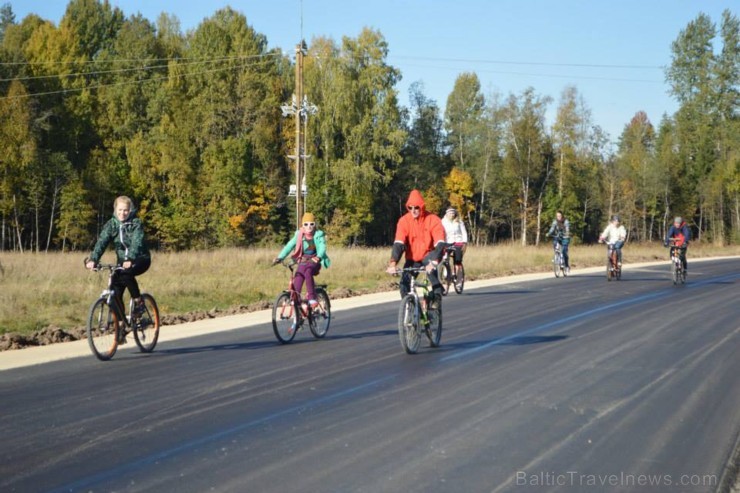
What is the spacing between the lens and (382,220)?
6762cm

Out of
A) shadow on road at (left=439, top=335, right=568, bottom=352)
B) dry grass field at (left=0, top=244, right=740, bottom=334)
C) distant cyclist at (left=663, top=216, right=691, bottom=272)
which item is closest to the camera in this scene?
shadow on road at (left=439, top=335, right=568, bottom=352)

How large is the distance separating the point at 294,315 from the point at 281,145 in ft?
176

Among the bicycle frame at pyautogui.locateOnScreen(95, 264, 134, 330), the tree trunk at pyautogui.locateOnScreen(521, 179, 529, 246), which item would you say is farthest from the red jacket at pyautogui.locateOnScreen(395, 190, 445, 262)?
the tree trunk at pyautogui.locateOnScreen(521, 179, 529, 246)

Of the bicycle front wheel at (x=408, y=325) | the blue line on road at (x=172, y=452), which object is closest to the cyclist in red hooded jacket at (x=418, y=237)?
the bicycle front wheel at (x=408, y=325)

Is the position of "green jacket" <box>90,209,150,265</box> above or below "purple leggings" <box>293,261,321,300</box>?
above

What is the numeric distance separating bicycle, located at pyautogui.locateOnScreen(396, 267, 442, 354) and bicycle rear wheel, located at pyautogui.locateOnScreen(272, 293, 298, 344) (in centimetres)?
195

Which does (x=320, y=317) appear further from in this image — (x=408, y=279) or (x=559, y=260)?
(x=559, y=260)

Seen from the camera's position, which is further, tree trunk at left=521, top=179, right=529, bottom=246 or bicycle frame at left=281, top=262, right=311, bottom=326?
tree trunk at left=521, top=179, right=529, bottom=246

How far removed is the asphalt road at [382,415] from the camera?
17.3ft

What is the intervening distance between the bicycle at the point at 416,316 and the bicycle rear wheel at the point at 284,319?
1947 mm

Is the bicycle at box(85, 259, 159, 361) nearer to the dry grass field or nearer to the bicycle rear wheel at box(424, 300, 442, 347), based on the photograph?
the bicycle rear wheel at box(424, 300, 442, 347)

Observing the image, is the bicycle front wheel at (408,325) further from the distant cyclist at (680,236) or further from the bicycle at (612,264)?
the bicycle at (612,264)

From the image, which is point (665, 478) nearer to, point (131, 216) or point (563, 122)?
point (131, 216)

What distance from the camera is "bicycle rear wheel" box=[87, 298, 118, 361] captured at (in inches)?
391
